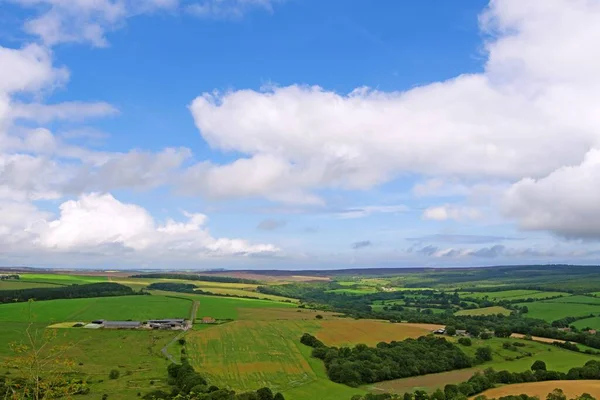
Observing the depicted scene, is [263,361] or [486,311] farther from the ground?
[263,361]

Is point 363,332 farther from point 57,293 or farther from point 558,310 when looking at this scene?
point 57,293

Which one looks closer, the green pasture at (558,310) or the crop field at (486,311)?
the green pasture at (558,310)

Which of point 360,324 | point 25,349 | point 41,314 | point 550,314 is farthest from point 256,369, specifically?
point 550,314

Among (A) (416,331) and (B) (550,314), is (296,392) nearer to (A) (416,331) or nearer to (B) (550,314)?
(A) (416,331)

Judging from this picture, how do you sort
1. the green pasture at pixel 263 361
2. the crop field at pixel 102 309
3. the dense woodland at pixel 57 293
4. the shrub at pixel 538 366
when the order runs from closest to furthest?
the green pasture at pixel 263 361, the shrub at pixel 538 366, the crop field at pixel 102 309, the dense woodland at pixel 57 293

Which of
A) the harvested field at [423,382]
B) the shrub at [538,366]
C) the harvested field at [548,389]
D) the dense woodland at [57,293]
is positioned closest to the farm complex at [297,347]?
the harvested field at [423,382]

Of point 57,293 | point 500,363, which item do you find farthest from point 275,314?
point 57,293

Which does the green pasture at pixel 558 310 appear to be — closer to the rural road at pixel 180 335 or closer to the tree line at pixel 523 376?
the tree line at pixel 523 376

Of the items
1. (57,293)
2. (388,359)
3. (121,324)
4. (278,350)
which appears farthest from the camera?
(57,293)

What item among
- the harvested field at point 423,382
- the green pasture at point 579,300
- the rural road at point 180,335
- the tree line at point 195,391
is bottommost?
the harvested field at point 423,382
